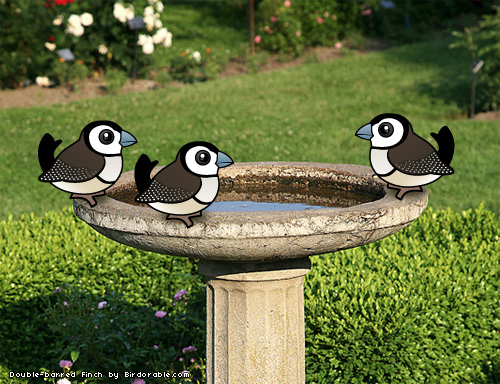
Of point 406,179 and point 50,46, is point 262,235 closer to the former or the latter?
point 406,179

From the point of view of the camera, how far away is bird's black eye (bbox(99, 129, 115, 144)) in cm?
244

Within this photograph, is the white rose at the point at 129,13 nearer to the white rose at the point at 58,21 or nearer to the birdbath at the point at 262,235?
the white rose at the point at 58,21

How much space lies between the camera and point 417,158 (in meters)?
2.54

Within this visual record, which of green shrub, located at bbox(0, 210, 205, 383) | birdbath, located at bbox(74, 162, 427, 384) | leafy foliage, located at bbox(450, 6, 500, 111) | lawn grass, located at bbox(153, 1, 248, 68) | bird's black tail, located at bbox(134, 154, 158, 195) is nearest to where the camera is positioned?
bird's black tail, located at bbox(134, 154, 158, 195)

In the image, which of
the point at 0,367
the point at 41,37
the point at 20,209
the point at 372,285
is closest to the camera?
the point at 372,285

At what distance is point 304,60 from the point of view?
15297mm

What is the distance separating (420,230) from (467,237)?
367mm

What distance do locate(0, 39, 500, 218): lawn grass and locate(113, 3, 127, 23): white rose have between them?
1522 mm

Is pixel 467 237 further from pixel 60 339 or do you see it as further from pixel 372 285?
pixel 60 339

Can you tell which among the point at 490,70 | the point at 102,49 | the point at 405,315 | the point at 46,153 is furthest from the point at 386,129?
the point at 102,49

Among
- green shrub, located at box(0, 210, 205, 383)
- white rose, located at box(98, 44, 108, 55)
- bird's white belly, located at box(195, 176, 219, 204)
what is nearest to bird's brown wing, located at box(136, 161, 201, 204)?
bird's white belly, located at box(195, 176, 219, 204)

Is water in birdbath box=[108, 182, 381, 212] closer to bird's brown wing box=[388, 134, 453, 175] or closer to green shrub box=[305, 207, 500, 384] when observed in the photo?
bird's brown wing box=[388, 134, 453, 175]

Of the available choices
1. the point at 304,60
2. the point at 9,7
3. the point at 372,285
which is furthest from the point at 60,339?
the point at 304,60

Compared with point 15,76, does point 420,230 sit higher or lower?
lower
